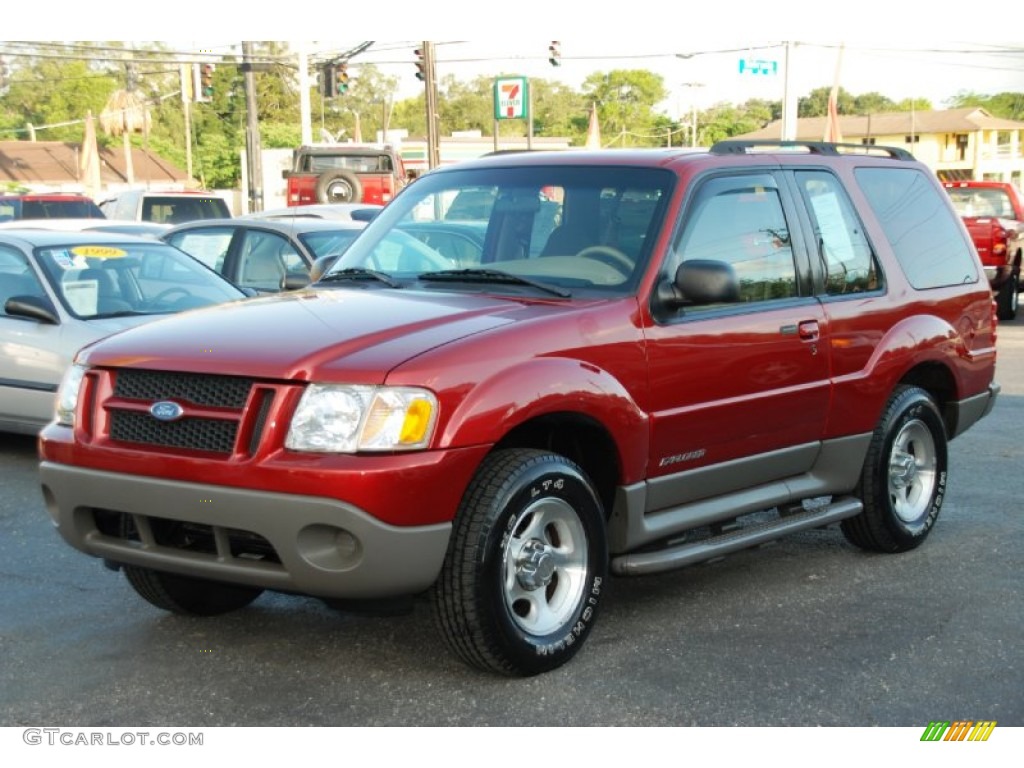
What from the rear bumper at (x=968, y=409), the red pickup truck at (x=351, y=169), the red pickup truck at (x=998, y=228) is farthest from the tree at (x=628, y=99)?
the rear bumper at (x=968, y=409)

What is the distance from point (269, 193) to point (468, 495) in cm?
3375

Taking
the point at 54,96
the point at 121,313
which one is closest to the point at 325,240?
the point at 121,313

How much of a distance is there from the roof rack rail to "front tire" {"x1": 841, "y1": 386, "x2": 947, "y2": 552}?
1217 mm

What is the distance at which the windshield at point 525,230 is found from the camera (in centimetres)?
532

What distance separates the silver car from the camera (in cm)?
866

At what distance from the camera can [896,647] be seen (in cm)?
501

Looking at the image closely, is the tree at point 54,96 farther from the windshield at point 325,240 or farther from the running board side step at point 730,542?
the running board side step at point 730,542

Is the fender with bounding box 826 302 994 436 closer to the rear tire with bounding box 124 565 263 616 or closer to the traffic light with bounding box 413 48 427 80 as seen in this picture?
the rear tire with bounding box 124 565 263 616

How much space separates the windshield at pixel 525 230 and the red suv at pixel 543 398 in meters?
0.01

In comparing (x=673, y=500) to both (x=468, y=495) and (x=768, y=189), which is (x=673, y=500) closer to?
(x=468, y=495)

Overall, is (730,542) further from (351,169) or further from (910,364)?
(351,169)

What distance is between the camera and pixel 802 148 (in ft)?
20.6

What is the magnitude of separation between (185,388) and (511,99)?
108 ft


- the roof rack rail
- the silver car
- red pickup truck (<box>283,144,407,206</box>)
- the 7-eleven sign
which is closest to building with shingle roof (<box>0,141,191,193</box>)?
the 7-eleven sign
